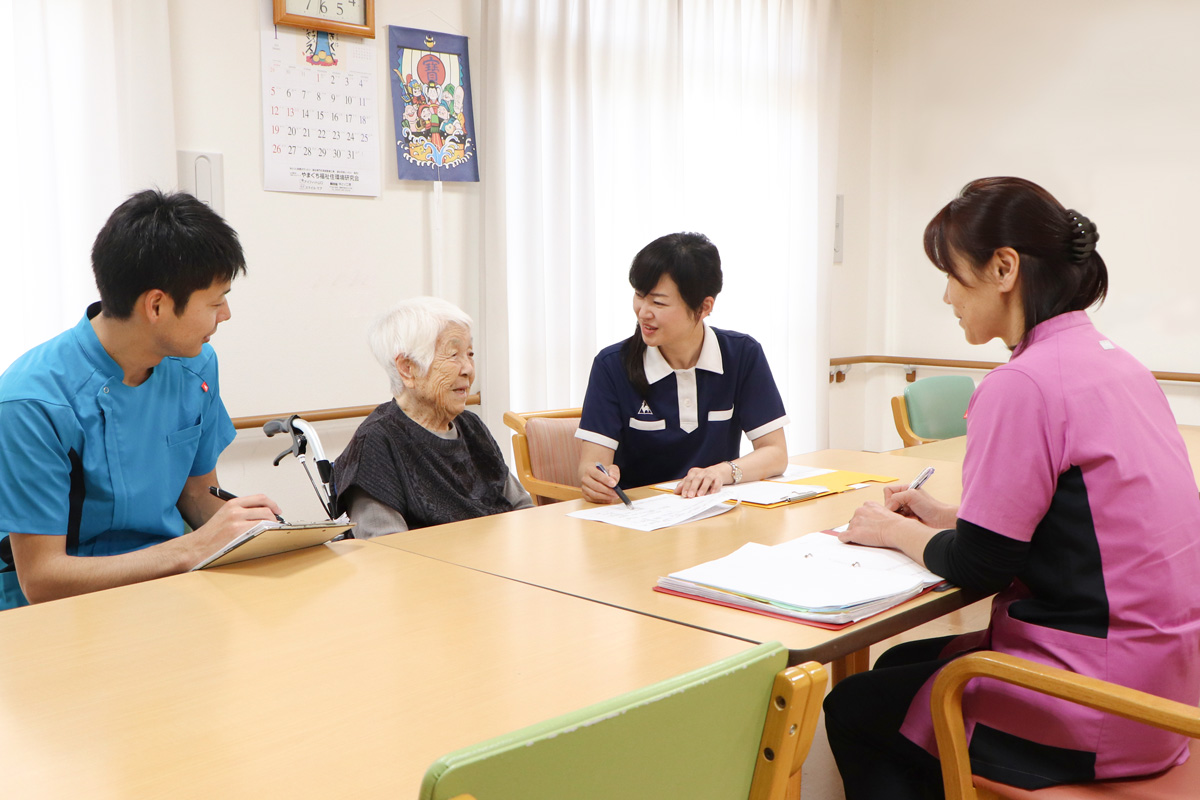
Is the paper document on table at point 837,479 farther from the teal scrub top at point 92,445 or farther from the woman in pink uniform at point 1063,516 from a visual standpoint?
the teal scrub top at point 92,445

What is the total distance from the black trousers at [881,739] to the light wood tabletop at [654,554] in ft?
0.65

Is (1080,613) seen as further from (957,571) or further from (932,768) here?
(932,768)

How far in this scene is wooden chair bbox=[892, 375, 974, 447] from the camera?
3568 millimetres

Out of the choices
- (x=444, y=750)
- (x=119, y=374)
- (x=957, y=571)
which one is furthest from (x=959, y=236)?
(x=119, y=374)

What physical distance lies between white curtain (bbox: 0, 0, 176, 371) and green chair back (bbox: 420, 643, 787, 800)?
2.58 metres

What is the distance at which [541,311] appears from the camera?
3.87 m

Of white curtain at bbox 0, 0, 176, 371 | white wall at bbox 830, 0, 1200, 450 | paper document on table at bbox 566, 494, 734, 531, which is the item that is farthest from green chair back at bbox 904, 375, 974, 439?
white curtain at bbox 0, 0, 176, 371

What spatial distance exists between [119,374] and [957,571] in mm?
1506

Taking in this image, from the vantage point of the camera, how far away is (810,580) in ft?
4.94

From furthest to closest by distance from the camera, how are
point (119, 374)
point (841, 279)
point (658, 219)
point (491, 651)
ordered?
point (841, 279) < point (658, 219) < point (119, 374) < point (491, 651)

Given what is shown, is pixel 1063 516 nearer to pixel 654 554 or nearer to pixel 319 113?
pixel 654 554

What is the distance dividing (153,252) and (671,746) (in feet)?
4.39

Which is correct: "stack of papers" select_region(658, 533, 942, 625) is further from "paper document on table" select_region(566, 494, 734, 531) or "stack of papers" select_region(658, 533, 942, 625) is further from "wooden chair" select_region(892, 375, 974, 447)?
"wooden chair" select_region(892, 375, 974, 447)

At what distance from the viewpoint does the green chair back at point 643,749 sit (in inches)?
27.6
